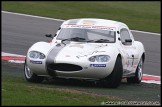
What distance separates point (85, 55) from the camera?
40.6 feet

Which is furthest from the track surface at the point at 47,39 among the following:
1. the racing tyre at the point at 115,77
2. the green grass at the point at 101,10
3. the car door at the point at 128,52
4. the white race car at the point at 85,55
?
the green grass at the point at 101,10

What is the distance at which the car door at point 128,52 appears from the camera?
13.7m

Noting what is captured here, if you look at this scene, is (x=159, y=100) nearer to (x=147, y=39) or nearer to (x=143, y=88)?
(x=143, y=88)

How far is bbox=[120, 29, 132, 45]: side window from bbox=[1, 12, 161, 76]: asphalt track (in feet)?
7.82

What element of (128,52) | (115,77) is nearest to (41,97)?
(115,77)

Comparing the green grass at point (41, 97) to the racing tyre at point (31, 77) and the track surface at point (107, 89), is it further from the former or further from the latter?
the racing tyre at point (31, 77)

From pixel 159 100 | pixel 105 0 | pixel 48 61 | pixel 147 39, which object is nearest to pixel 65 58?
pixel 48 61

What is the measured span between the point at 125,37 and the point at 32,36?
28.0ft

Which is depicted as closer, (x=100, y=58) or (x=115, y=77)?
(x=100, y=58)

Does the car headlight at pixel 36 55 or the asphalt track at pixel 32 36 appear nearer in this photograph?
the car headlight at pixel 36 55

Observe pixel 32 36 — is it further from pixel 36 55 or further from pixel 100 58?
pixel 100 58

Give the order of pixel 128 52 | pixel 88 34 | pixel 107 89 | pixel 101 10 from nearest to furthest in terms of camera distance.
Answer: pixel 107 89, pixel 88 34, pixel 128 52, pixel 101 10

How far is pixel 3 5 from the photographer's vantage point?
30.2m

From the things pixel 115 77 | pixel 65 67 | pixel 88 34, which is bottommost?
pixel 115 77
